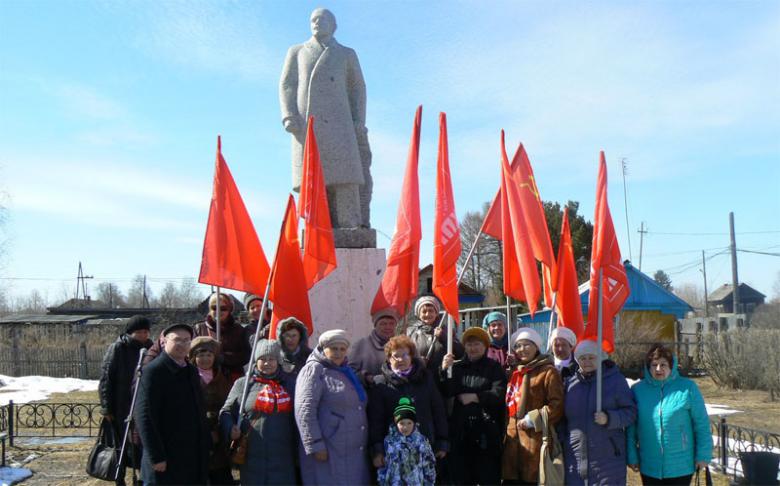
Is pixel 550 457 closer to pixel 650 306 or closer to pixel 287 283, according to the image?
pixel 287 283

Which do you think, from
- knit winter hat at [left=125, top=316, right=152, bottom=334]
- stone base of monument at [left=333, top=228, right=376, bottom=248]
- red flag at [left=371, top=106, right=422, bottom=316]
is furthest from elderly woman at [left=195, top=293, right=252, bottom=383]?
stone base of monument at [left=333, top=228, right=376, bottom=248]

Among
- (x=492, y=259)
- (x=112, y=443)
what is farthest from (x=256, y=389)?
(x=492, y=259)

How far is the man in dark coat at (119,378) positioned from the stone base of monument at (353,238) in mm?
2629

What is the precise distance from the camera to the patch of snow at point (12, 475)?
7389 mm

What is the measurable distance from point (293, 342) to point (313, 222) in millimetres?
1472

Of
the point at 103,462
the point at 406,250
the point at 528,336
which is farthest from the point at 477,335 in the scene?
the point at 103,462

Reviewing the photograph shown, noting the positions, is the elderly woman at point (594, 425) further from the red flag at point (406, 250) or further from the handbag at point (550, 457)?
the red flag at point (406, 250)

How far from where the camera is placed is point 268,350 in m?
4.46

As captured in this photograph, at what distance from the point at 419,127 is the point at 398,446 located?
3.10m

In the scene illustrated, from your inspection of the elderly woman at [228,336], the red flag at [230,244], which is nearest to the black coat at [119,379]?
the elderly woman at [228,336]

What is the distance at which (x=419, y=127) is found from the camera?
20.7 ft

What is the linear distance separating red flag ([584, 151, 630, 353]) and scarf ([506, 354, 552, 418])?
37.2 inches

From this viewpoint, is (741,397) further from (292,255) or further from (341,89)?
(292,255)

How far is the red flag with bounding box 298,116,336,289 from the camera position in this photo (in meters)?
6.02
